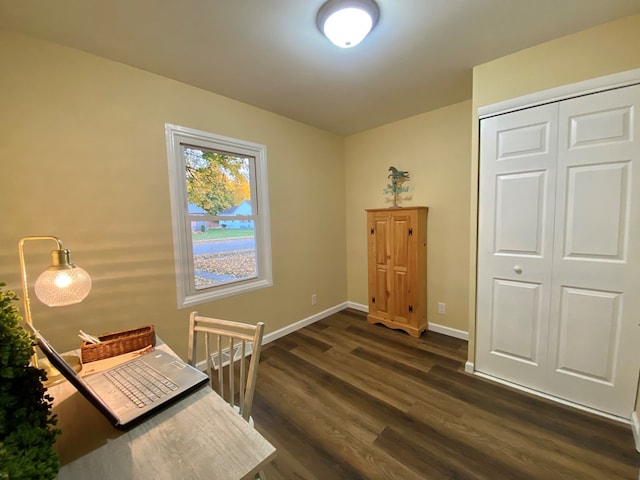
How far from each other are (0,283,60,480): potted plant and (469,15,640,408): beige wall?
2459 millimetres

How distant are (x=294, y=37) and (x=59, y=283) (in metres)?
1.79

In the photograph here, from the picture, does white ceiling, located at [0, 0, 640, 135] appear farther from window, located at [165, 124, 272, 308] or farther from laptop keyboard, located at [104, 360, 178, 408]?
laptop keyboard, located at [104, 360, 178, 408]

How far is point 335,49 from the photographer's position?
1777 mm

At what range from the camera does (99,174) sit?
1809mm

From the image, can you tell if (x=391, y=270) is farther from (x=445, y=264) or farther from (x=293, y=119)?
(x=293, y=119)

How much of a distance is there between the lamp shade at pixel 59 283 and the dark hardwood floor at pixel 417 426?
1.31 meters

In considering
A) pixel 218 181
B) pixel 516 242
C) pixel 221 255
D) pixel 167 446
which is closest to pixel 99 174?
pixel 218 181

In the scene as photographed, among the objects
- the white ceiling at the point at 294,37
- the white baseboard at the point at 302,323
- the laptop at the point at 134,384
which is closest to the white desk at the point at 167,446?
the laptop at the point at 134,384

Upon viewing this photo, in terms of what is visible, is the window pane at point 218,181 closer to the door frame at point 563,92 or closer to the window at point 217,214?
the window at point 217,214

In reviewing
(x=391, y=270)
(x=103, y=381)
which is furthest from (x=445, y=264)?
(x=103, y=381)

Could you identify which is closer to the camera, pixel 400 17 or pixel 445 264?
pixel 400 17

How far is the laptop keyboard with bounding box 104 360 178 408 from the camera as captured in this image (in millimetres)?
917

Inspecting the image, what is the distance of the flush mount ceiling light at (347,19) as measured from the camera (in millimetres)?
1386

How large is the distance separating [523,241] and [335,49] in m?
1.91
